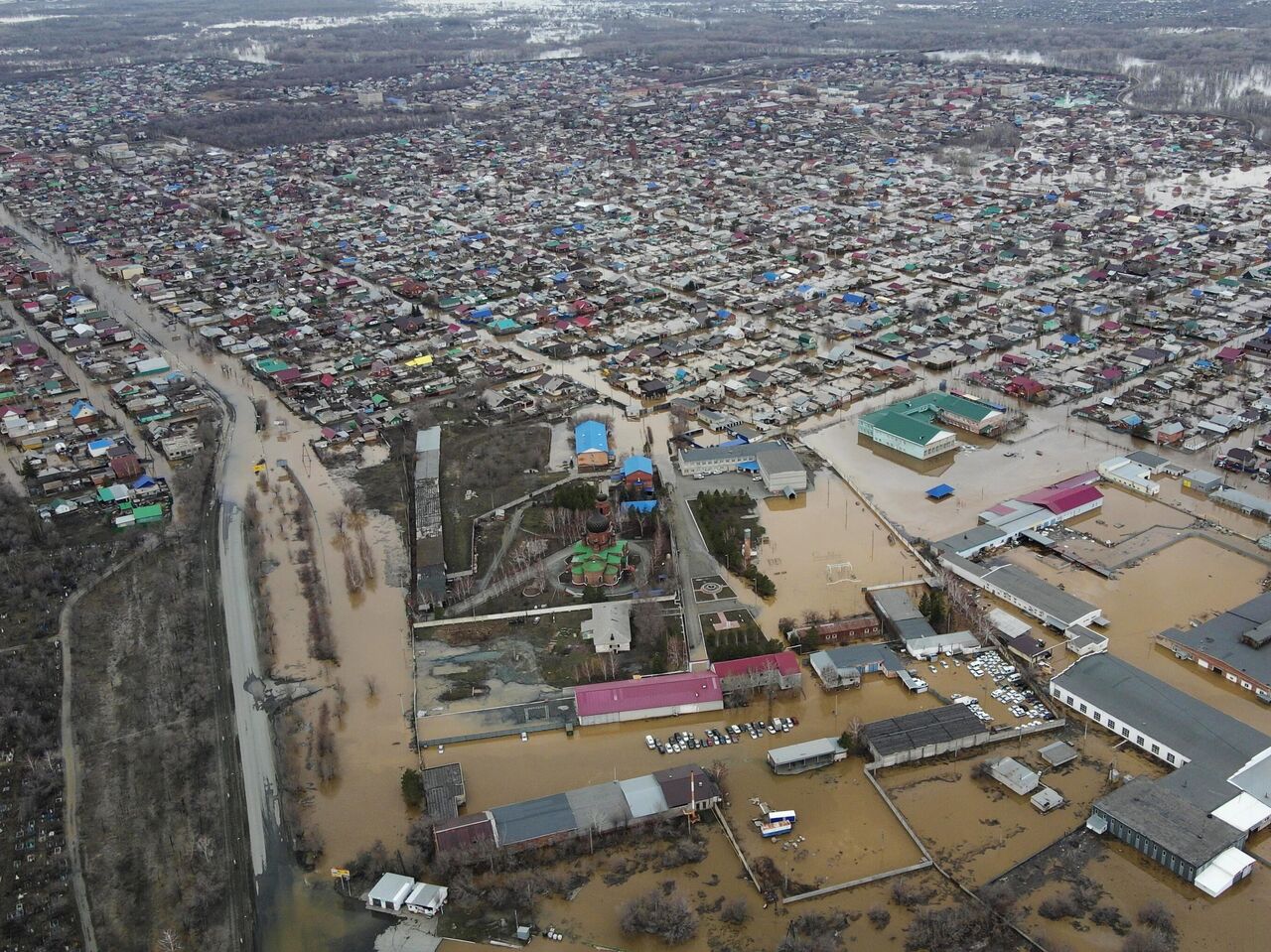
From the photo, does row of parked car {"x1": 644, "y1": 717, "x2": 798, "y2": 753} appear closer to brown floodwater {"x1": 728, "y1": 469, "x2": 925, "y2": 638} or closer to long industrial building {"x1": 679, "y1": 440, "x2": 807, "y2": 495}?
brown floodwater {"x1": 728, "y1": 469, "x2": 925, "y2": 638}

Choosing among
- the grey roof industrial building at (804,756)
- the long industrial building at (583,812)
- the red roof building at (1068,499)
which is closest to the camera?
the long industrial building at (583,812)

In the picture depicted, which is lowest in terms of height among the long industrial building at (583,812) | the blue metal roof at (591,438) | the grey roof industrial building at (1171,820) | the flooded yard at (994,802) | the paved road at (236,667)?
the paved road at (236,667)

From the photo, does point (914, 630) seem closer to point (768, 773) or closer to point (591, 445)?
point (768, 773)

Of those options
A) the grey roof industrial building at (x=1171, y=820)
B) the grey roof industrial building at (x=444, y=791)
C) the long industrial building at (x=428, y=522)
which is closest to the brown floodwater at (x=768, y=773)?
the grey roof industrial building at (x=444, y=791)

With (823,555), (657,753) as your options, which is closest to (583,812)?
(657,753)

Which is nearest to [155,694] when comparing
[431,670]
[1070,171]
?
[431,670]

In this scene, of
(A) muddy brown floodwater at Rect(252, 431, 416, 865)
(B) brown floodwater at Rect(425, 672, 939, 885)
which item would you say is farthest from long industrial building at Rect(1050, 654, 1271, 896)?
(A) muddy brown floodwater at Rect(252, 431, 416, 865)

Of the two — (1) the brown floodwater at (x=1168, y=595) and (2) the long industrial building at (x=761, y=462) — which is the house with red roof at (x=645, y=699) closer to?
(1) the brown floodwater at (x=1168, y=595)
